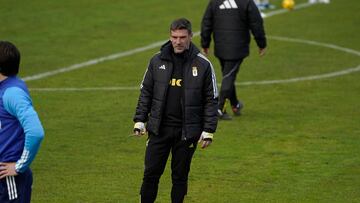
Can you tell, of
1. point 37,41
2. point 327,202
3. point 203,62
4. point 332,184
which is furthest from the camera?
point 37,41

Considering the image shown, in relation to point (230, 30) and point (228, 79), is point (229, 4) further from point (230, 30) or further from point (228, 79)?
point (228, 79)

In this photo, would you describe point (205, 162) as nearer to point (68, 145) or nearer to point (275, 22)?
point (68, 145)

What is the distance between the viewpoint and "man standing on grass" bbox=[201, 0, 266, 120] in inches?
628

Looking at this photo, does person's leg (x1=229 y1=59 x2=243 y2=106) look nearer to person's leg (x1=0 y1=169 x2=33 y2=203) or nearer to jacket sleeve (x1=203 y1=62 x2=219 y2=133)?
jacket sleeve (x1=203 y1=62 x2=219 y2=133)

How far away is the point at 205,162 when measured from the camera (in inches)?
533

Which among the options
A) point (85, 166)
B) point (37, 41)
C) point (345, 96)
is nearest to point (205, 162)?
point (85, 166)

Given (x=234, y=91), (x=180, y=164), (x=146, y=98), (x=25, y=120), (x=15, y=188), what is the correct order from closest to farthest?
(x=25, y=120)
(x=15, y=188)
(x=146, y=98)
(x=180, y=164)
(x=234, y=91)

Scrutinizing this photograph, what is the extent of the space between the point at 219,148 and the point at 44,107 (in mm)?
4049

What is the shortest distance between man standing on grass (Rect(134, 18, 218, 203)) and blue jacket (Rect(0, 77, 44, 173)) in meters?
2.39

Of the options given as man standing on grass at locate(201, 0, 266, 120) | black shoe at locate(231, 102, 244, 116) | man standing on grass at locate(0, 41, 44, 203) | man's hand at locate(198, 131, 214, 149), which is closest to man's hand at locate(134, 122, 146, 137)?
man's hand at locate(198, 131, 214, 149)

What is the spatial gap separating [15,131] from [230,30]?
28.1 feet

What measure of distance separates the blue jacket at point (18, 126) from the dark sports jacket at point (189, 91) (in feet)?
8.02

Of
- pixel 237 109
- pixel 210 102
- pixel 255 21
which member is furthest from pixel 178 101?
pixel 237 109

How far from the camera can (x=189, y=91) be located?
10.0 metres
